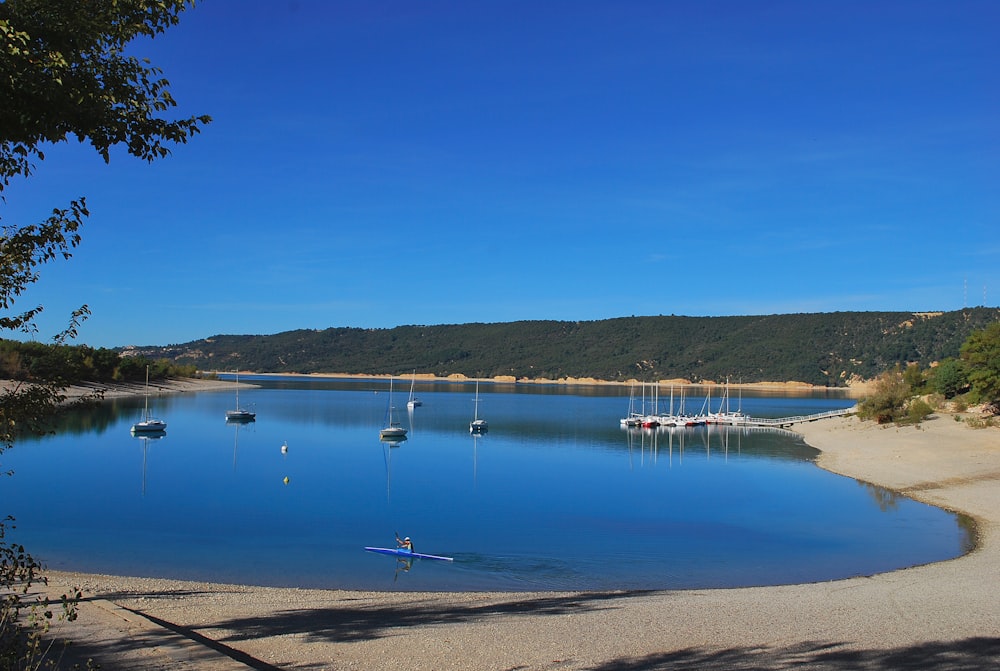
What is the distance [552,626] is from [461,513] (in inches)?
662

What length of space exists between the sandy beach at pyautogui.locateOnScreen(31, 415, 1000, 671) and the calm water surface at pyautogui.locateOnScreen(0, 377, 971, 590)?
9.10 ft

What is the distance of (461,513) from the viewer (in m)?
29.4

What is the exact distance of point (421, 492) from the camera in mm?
35031

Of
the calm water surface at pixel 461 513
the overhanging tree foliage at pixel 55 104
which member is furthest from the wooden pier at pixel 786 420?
the overhanging tree foliage at pixel 55 104

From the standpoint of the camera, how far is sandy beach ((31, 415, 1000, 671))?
34.4 ft

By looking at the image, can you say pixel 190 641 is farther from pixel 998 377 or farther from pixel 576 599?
pixel 998 377

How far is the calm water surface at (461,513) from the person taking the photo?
66.1 ft

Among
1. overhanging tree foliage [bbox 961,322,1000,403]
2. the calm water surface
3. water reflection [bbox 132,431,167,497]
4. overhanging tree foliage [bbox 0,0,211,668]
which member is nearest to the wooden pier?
the calm water surface

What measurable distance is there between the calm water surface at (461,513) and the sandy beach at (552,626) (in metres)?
2.77

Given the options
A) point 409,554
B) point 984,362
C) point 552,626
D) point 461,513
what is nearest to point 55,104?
point 552,626

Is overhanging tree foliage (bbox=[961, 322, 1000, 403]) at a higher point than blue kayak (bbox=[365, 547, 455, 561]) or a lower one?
higher

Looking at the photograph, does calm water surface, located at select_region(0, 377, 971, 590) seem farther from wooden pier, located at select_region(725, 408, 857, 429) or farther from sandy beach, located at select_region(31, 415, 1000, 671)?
wooden pier, located at select_region(725, 408, 857, 429)

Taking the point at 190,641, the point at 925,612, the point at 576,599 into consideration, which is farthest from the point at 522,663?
the point at 925,612

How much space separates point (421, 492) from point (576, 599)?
64.9 ft
